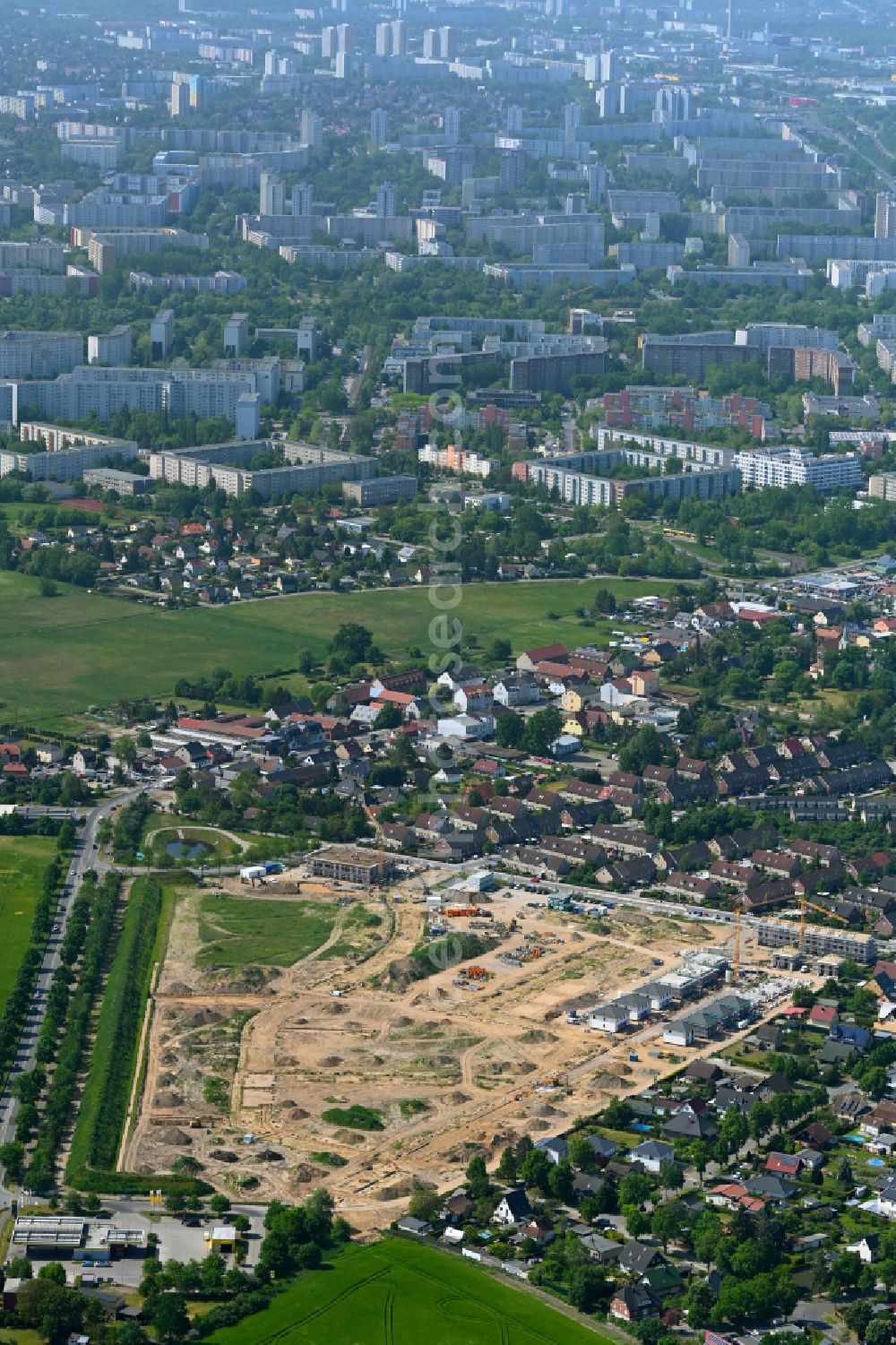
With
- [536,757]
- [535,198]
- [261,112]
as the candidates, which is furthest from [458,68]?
[536,757]

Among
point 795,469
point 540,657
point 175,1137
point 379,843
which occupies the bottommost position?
point 795,469

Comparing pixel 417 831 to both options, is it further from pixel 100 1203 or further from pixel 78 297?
pixel 78 297

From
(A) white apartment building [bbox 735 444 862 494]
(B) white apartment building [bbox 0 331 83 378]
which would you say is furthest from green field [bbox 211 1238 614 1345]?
(B) white apartment building [bbox 0 331 83 378]

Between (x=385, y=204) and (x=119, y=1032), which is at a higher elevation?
(x=119, y=1032)

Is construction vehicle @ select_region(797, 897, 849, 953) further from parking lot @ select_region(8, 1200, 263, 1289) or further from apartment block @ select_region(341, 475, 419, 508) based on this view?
apartment block @ select_region(341, 475, 419, 508)

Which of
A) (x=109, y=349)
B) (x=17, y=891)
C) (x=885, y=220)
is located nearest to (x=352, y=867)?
(x=17, y=891)

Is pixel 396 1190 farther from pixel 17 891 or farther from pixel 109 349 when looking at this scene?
pixel 109 349
